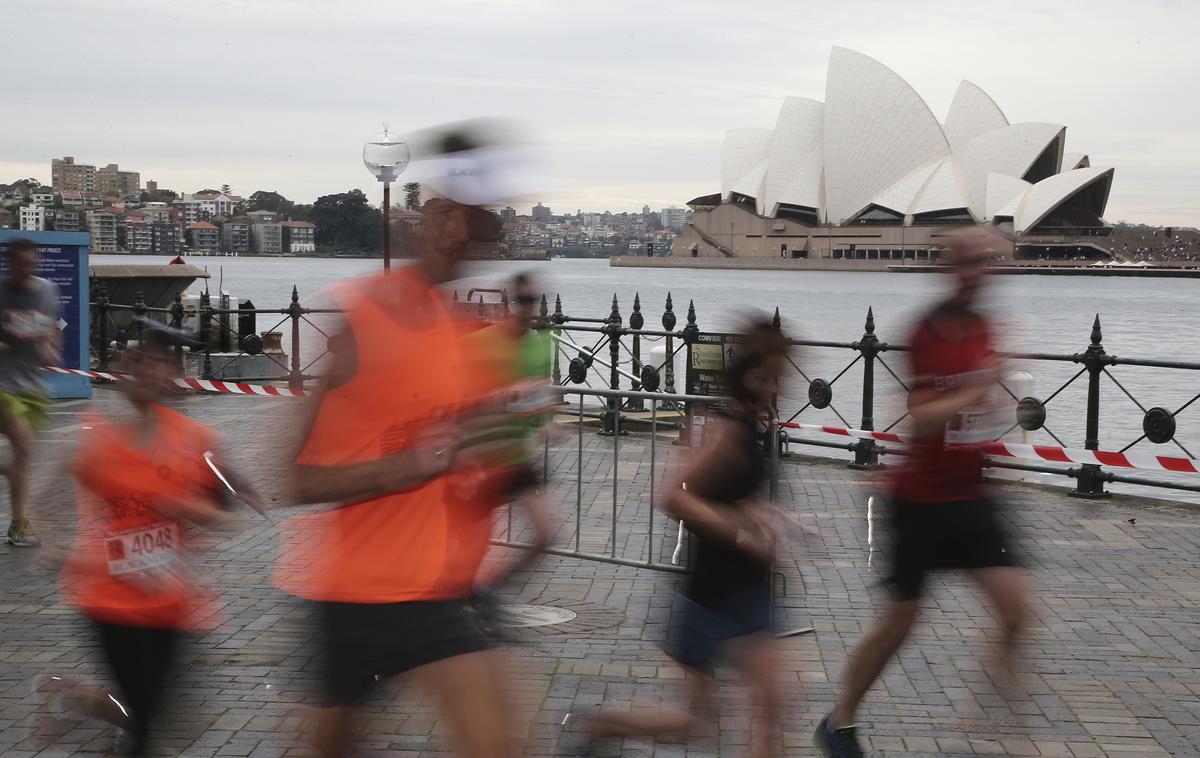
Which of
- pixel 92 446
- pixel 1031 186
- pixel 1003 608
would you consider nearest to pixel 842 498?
pixel 1003 608

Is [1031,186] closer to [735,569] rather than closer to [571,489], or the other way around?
[571,489]

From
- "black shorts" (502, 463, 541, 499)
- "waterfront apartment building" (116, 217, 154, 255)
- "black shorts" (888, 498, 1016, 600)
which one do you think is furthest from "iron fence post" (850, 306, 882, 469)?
"waterfront apartment building" (116, 217, 154, 255)

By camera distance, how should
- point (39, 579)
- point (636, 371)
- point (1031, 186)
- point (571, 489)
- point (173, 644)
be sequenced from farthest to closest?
point (1031, 186) < point (636, 371) < point (571, 489) < point (39, 579) < point (173, 644)

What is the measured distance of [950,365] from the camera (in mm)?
4191

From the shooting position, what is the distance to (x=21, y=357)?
272 inches

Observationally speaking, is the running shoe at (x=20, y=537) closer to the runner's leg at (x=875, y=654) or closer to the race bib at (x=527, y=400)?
the race bib at (x=527, y=400)

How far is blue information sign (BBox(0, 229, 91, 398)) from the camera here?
48.2 feet

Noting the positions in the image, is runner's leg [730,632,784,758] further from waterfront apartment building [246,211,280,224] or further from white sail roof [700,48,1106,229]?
white sail roof [700,48,1106,229]

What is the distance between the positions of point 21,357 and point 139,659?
12.9ft

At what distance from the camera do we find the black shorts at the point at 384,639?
2650 mm

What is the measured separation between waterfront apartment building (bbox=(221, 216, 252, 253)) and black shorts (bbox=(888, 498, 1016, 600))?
90.4 ft

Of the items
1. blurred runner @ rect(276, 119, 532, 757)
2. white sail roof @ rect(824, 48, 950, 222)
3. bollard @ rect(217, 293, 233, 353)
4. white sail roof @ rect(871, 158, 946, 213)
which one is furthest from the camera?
white sail roof @ rect(871, 158, 946, 213)

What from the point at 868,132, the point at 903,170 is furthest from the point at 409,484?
the point at 903,170

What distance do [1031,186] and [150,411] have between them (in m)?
84.6
